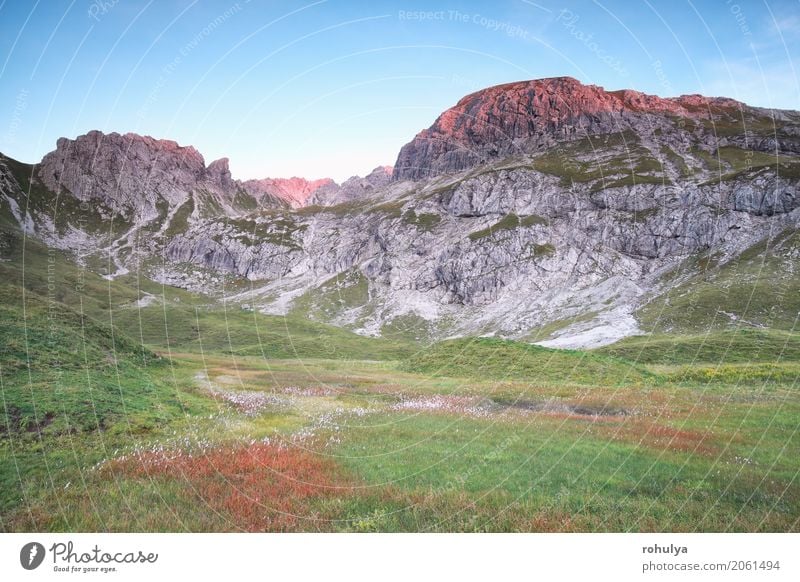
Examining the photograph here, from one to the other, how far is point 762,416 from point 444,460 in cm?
1595

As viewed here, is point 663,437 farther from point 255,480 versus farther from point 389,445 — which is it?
point 255,480

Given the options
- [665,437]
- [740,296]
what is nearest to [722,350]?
[665,437]

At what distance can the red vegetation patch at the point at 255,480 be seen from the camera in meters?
9.35

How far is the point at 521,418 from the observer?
2070 centimetres

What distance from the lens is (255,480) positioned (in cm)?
1095

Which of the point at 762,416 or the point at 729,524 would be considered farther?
the point at 762,416

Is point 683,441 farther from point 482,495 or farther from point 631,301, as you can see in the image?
point 631,301

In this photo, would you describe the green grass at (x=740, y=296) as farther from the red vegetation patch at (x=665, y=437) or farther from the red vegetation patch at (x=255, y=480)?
the red vegetation patch at (x=255, y=480)

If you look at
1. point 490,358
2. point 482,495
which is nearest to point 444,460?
point 482,495

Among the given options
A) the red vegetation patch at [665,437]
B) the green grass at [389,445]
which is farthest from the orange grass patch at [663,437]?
the green grass at [389,445]
